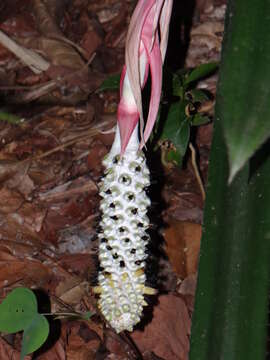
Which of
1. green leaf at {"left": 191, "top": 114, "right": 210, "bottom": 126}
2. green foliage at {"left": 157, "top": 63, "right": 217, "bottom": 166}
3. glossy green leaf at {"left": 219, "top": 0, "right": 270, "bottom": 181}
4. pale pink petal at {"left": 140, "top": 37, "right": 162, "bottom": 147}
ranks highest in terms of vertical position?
glossy green leaf at {"left": 219, "top": 0, "right": 270, "bottom": 181}

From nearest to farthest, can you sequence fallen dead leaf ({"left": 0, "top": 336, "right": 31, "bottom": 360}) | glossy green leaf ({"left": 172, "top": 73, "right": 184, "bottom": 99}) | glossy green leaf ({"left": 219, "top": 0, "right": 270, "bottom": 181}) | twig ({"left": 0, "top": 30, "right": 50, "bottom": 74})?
glossy green leaf ({"left": 219, "top": 0, "right": 270, "bottom": 181}) < fallen dead leaf ({"left": 0, "top": 336, "right": 31, "bottom": 360}) < glossy green leaf ({"left": 172, "top": 73, "right": 184, "bottom": 99}) < twig ({"left": 0, "top": 30, "right": 50, "bottom": 74})

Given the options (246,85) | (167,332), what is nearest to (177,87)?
(167,332)

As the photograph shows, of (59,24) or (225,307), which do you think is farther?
(59,24)

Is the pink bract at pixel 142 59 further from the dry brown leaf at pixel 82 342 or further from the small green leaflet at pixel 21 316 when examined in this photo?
the dry brown leaf at pixel 82 342

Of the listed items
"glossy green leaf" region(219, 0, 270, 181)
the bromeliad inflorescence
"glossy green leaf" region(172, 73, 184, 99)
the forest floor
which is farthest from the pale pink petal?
"glossy green leaf" region(172, 73, 184, 99)

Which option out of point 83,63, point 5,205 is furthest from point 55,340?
point 83,63

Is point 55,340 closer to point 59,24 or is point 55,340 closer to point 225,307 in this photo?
point 225,307

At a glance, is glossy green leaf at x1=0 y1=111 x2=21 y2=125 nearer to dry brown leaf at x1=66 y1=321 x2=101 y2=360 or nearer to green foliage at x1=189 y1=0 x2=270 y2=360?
dry brown leaf at x1=66 y1=321 x2=101 y2=360

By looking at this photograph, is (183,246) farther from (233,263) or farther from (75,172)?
(233,263)
